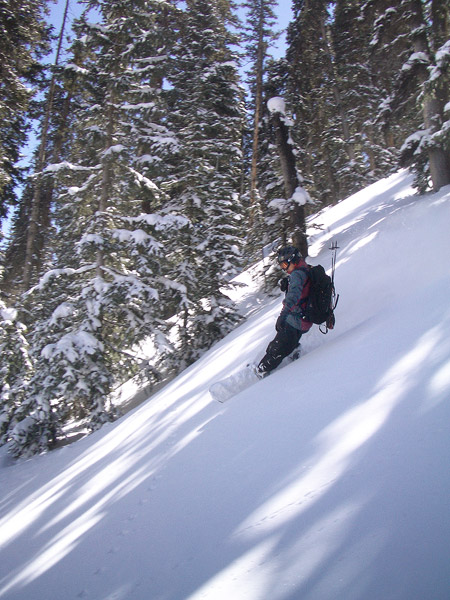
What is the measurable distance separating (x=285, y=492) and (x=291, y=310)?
3322 mm

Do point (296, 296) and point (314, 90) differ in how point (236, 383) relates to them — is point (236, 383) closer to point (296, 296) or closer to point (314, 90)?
point (296, 296)

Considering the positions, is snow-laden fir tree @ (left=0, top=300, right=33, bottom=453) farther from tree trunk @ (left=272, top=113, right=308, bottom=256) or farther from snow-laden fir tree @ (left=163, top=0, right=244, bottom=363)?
tree trunk @ (left=272, top=113, right=308, bottom=256)

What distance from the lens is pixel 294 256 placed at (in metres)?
5.50

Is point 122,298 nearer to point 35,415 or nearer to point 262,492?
point 35,415

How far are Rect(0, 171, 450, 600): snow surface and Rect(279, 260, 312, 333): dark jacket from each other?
660 mm

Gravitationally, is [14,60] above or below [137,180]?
above

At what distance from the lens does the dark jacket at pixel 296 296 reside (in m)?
5.44

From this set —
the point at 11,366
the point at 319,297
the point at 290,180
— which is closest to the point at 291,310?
the point at 319,297

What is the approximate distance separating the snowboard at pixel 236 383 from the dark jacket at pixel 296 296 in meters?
0.79

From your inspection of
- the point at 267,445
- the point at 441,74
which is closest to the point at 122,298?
the point at 267,445

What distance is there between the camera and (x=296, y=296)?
5430 millimetres

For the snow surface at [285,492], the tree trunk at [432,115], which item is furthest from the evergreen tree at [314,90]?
the snow surface at [285,492]

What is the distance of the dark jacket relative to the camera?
17.9ft

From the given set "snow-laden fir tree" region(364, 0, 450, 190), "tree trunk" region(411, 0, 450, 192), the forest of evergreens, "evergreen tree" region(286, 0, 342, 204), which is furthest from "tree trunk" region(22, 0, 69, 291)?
"tree trunk" region(411, 0, 450, 192)
